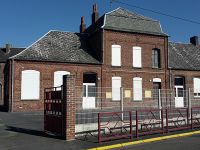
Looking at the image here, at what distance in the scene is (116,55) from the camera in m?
26.9

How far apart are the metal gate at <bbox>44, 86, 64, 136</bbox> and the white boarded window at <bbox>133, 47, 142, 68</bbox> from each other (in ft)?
55.3

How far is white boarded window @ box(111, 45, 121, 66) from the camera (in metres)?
26.8

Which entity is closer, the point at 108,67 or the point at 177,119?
the point at 177,119

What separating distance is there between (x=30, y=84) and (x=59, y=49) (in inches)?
180

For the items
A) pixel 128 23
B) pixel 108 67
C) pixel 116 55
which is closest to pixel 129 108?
pixel 108 67

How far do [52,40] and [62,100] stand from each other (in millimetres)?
17354

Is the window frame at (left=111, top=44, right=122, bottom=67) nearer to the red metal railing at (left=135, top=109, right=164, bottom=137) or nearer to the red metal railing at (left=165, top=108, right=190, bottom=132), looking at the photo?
the red metal railing at (left=165, top=108, right=190, bottom=132)

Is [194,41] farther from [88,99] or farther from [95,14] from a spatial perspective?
[88,99]

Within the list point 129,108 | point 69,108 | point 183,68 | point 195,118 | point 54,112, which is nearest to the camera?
point 69,108

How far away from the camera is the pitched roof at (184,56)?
100 ft

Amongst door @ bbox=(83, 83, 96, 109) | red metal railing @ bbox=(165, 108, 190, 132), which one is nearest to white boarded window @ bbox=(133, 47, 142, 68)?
red metal railing @ bbox=(165, 108, 190, 132)

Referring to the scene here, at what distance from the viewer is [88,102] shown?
455 inches

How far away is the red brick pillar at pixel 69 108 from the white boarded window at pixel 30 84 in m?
13.8

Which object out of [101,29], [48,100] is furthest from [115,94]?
[101,29]
